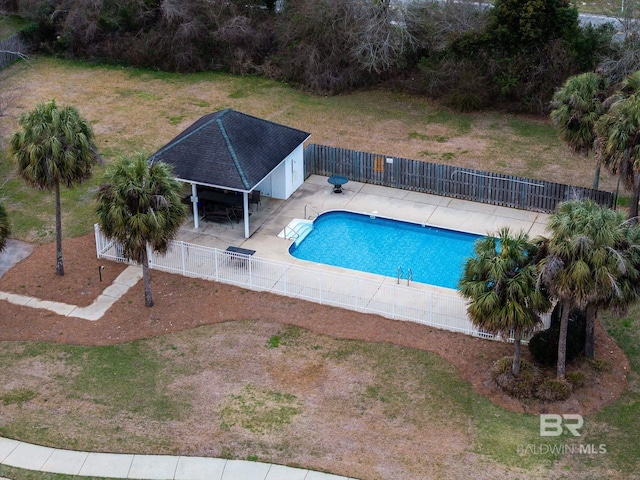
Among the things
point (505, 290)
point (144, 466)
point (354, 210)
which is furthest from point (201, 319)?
→ point (505, 290)

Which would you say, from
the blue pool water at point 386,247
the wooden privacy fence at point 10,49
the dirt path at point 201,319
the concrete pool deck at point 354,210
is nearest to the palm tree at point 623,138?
the concrete pool deck at point 354,210

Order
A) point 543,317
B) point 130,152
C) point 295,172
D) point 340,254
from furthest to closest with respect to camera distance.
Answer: point 130,152 → point 295,172 → point 340,254 → point 543,317

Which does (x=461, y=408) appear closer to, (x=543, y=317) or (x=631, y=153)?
(x=543, y=317)

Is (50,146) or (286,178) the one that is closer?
(50,146)

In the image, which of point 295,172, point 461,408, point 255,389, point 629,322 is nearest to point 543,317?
point 629,322

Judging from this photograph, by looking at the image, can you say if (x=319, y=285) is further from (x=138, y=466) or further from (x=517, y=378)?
(x=138, y=466)

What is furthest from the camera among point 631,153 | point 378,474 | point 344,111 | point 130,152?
point 344,111
